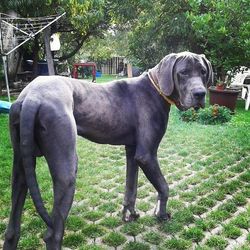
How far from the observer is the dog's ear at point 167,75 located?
10.6 ft

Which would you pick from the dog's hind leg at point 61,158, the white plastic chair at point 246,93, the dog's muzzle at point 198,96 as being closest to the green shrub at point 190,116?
the white plastic chair at point 246,93

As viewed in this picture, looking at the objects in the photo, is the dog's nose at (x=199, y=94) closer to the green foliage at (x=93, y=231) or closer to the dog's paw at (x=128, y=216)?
the dog's paw at (x=128, y=216)

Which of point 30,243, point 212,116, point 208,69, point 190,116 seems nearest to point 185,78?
point 208,69

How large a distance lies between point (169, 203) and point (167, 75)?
172cm

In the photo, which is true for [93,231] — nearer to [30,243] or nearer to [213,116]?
[30,243]

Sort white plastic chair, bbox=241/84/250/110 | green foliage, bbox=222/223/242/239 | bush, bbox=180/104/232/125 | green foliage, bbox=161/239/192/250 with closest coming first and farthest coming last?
green foliage, bbox=161/239/192/250, green foliage, bbox=222/223/242/239, bush, bbox=180/104/232/125, white plastic chair, bbox=241/84/250/110

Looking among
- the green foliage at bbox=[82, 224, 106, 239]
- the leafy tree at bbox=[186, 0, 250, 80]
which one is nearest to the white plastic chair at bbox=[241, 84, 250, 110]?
the leafy tree at bbox=[186, 0, 250, 80]

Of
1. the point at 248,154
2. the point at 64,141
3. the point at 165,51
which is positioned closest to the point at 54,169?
the point at 64,141

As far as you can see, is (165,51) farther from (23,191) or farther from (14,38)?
(23,191)

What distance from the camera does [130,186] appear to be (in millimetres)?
3777

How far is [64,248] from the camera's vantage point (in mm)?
3273

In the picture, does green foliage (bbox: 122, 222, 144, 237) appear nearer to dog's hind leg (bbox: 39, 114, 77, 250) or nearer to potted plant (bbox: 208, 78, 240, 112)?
dog's hind leg (bbox: 39, 114, 77, 250)

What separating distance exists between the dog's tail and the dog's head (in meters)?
1.27

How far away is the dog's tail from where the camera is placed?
2.45m
